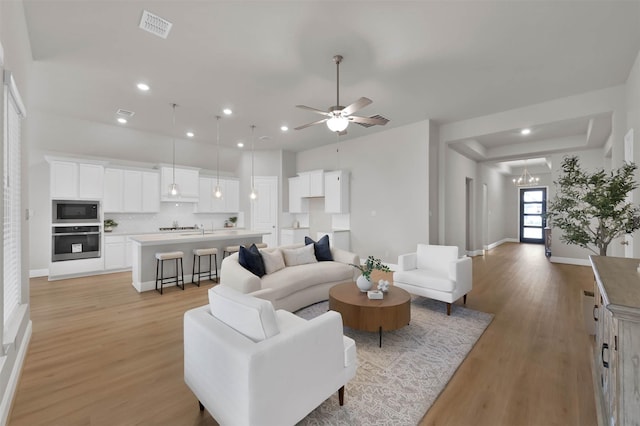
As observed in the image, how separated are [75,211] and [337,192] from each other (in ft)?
18.1

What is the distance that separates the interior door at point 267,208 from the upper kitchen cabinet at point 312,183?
87cm

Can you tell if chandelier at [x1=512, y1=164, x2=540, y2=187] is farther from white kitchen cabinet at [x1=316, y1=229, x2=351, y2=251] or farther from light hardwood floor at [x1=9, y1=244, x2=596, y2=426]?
white kitchen cabinet at [x1=316, y1=229, x2=351, y2=251]

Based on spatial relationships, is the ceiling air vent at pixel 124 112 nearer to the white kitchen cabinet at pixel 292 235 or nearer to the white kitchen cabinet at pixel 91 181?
the white kitchen cabinet at pixel 91 181

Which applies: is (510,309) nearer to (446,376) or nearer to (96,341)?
(446,376)

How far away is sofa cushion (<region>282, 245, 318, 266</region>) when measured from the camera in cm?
417

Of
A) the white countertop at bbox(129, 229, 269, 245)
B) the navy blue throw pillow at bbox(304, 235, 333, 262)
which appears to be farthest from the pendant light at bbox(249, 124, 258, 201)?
the navy blue throw pillow at bbox(304, 235, 333, 262)

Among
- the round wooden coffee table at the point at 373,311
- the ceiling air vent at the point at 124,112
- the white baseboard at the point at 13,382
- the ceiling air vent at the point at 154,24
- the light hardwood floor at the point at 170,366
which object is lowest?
the light hardwood floor at the point at 170,366

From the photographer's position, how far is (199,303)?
4.03 meters

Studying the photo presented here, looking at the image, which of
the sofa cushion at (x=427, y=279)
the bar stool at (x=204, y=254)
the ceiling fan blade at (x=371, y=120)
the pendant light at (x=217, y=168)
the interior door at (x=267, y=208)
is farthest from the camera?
the interior door at (x=267, y=208)

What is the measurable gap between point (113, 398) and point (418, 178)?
5418 mm

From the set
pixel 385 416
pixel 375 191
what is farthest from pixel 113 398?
pixel 375 191

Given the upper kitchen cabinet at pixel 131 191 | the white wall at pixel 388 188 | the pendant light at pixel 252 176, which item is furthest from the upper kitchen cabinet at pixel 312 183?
the upper kitchen cabinet at pixel 131 191

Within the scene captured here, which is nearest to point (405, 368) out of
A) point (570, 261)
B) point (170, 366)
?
point (170, 366)

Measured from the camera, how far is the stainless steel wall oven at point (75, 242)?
5.27m
